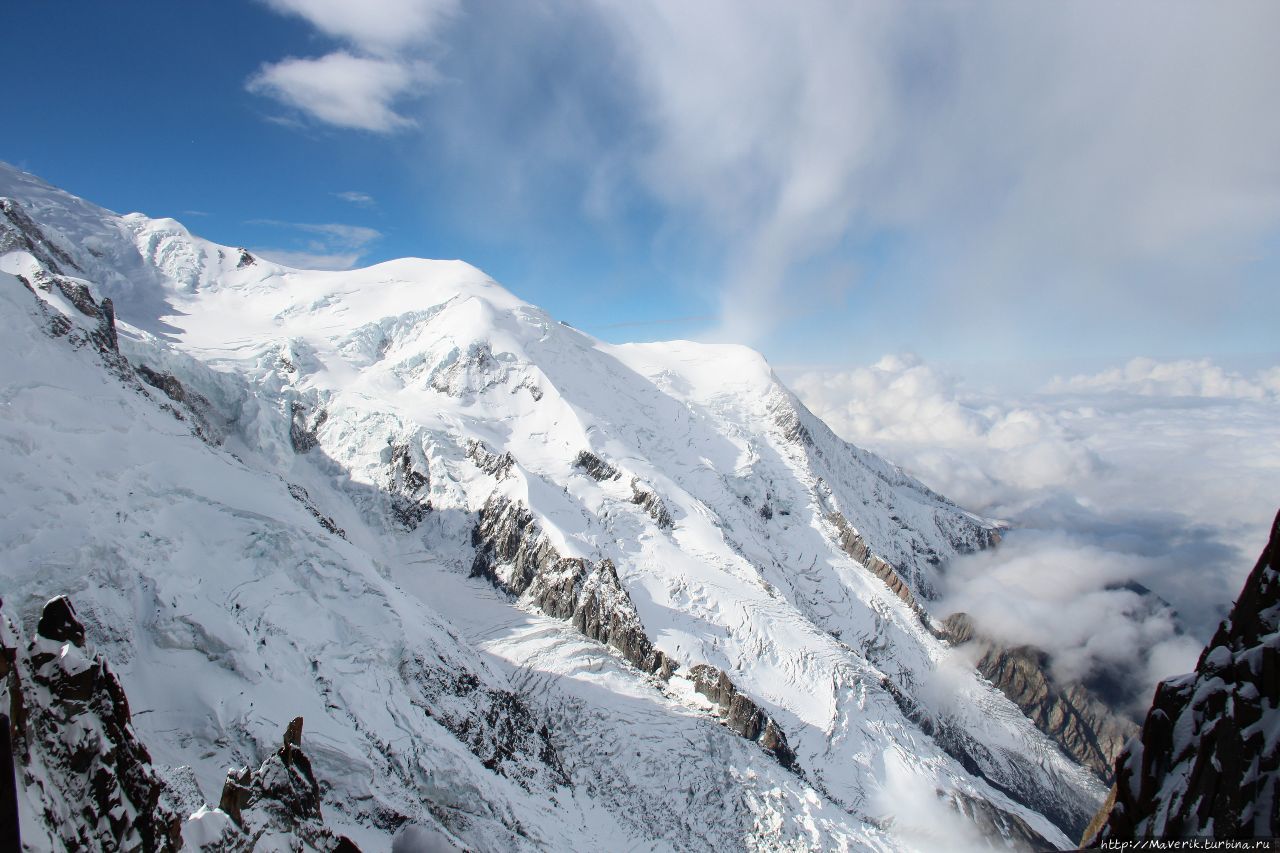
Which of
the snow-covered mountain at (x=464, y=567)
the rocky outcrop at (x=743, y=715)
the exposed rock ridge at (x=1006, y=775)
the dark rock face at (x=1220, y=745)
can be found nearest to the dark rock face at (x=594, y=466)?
the snow-covered mountain at (x=464, y=567)

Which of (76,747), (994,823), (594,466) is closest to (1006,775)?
(994,823)

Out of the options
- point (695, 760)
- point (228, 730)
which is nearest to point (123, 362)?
point (228, 730)

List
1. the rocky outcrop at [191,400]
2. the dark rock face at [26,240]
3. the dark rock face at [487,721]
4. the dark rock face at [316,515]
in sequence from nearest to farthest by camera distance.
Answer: the dark rock face at [487,721], the dark rock face at [316,515], the rocky outcrop at [191,400], the dark rock face at [26,240]

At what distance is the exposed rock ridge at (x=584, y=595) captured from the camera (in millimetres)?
81625

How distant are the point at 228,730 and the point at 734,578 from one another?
80652 millimetres

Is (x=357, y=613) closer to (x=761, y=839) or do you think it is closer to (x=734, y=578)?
(x=761, y=839)

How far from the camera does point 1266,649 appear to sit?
759 centimetres

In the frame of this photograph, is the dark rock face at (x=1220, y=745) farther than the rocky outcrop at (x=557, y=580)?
No

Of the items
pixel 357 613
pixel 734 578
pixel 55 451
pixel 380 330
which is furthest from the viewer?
pixel 380 330

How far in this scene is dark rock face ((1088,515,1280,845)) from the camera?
6988mm

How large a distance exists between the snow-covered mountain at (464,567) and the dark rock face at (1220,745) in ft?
36.1

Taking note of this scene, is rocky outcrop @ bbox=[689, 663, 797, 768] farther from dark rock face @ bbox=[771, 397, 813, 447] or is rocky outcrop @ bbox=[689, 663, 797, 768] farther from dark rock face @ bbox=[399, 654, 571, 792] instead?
dark rock face @ bbox=[771, 397, 813, 447]

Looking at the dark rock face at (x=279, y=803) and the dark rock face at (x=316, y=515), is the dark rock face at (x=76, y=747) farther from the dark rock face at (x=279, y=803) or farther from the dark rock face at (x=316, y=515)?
the dark rock face at (x=316, y=515)

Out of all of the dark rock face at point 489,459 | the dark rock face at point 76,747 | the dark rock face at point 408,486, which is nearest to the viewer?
the dark rock face at point 76,747
